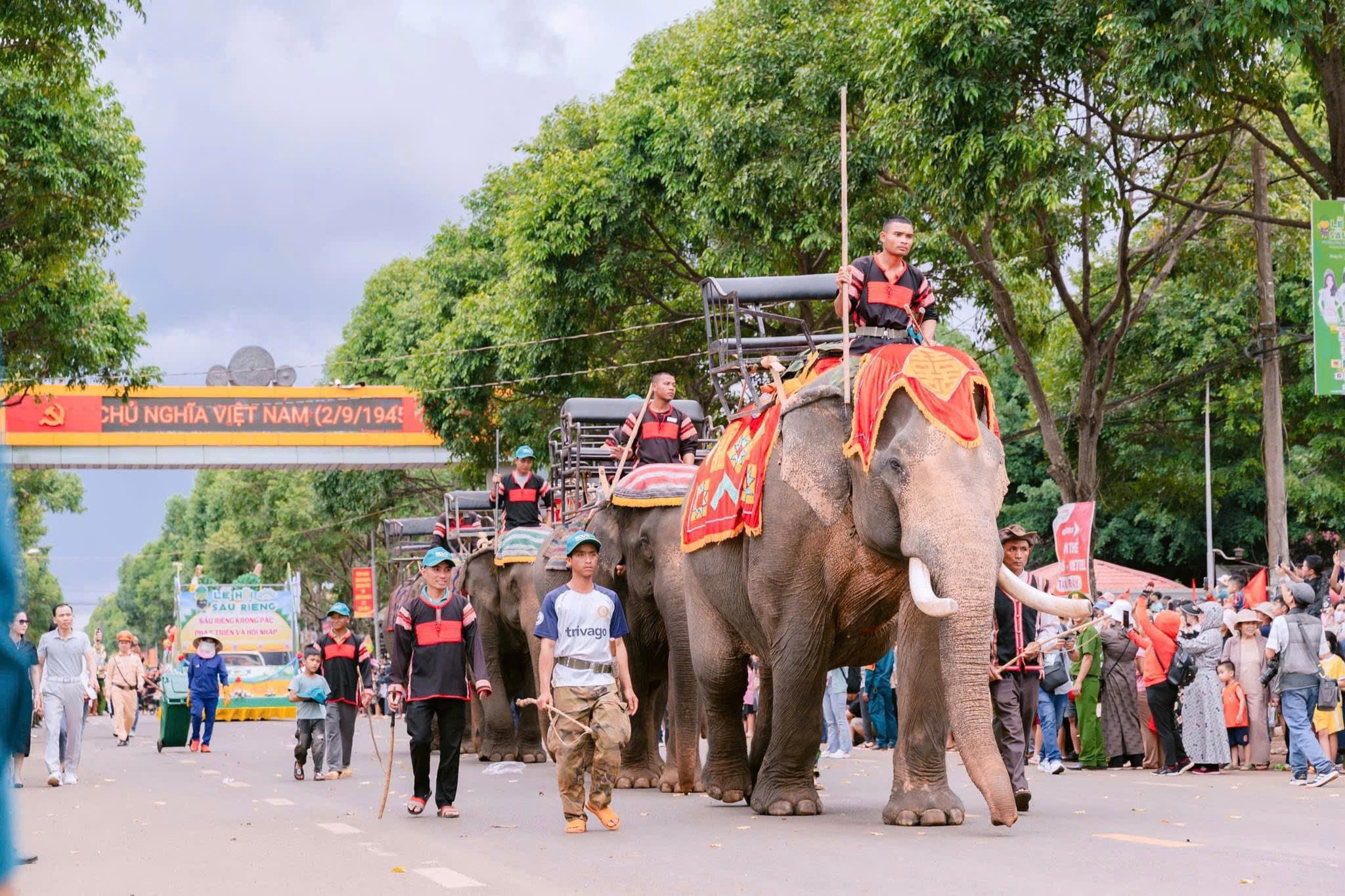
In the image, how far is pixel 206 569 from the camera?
279 ft

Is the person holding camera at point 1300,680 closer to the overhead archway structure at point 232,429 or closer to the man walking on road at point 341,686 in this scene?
the man walking on road at point 341,686

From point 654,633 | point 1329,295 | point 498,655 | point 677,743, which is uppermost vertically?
point 1329,295

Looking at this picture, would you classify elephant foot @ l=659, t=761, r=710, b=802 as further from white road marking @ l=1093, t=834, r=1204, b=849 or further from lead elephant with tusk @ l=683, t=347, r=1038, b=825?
white road marking @ l=1093, t=834, r=1204, b=849

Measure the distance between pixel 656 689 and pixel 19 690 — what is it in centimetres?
1222

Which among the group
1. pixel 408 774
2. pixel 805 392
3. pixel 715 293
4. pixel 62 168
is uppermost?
pixel 62 168

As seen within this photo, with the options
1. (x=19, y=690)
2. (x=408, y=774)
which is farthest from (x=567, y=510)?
(x=19, y=690)

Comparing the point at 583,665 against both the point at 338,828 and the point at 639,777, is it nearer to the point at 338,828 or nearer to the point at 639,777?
the point at 338,828

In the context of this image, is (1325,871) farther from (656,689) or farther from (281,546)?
(281,546)

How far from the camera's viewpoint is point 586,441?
20328 mm

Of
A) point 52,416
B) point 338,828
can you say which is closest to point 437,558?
point 338,828

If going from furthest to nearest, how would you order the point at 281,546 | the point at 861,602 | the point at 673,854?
the point at 281,546 < the point at 861,602 < the point at 673,854

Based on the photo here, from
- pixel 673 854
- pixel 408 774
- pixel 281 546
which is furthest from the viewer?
pixel 281 546

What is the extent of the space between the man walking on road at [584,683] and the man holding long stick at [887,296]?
7.58 feet

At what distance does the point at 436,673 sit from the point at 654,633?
2736mm
